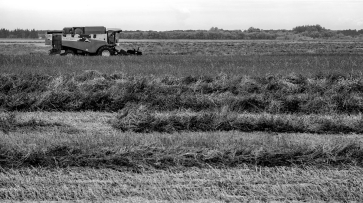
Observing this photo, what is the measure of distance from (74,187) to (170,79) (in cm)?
842

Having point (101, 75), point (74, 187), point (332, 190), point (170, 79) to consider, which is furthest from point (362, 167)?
point (101, 75)

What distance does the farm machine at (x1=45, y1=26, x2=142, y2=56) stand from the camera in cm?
2861

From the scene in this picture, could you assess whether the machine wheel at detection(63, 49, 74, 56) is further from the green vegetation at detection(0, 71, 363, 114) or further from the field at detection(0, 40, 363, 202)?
the field at detection(0, 40, 363, 202)

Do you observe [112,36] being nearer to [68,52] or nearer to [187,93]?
[68,52]

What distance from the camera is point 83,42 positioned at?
1125 inches

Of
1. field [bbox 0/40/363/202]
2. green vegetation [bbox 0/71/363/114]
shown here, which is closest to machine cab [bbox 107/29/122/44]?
green vegetation [bbox 0/71/363/114]

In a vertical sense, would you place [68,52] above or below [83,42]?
below

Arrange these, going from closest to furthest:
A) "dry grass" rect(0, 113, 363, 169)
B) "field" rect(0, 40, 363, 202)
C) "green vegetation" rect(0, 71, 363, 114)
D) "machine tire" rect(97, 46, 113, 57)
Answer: "field" rect(0, 40, 363, 202), "dry grass" rect(0, 113, 363, 169), "green vegetation" rect(0, 71, 363, 114), "machine tire" rect(97, 46, 113, 57)

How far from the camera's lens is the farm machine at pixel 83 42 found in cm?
2861

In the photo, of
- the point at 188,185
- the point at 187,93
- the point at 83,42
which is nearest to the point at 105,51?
the point at 83,42

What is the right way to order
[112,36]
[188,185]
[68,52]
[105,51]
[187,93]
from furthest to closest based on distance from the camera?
[112,36], [105,51], [68,52], [187,93], [188,185]

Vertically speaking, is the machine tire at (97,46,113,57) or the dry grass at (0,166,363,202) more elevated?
the machine tire at (97,46,113,57)

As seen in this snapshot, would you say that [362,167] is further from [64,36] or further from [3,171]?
[64,36]

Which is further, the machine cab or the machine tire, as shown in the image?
the machine cab
